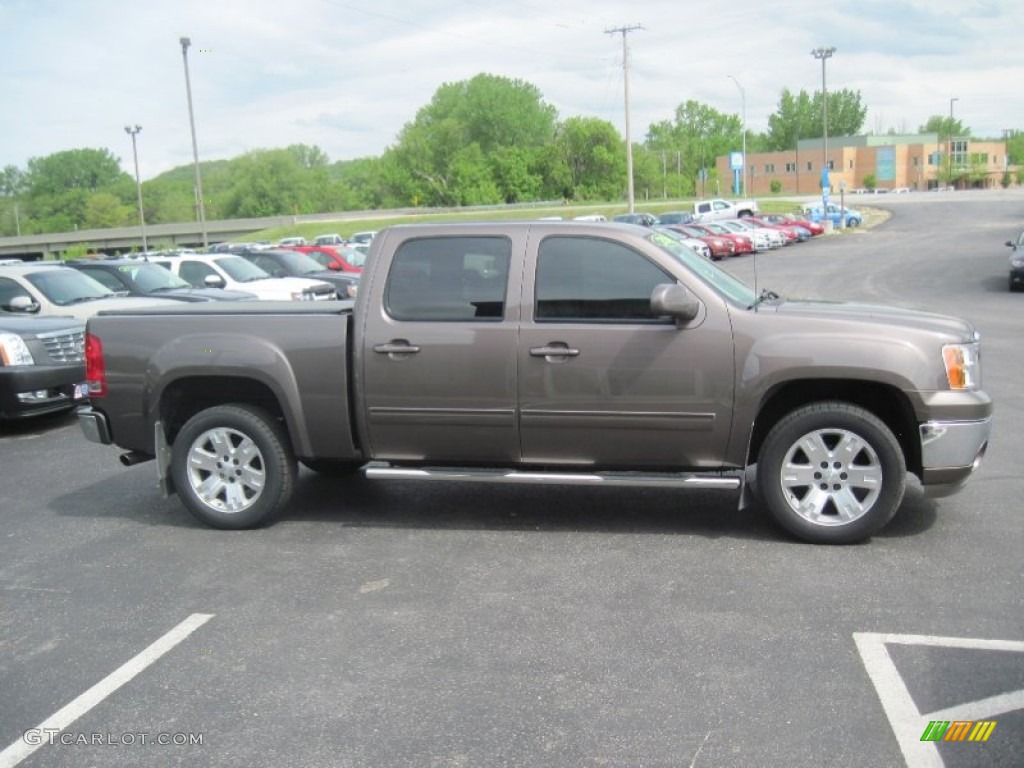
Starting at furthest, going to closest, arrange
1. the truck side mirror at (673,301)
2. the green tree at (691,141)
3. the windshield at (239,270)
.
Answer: the green tree at (691,141), the windshield at (239,270), the truck side mirror at (673,301)

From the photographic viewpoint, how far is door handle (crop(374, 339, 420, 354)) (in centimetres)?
589

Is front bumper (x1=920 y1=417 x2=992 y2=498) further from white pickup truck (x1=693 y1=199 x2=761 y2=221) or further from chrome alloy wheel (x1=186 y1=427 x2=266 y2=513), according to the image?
white pickup truck (x1=693 y1=199 x2=761 y2=221)

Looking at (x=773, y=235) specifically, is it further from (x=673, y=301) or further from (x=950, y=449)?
(x=673, y=301)

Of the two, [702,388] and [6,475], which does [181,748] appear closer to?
[702,388]

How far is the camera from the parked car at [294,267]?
797 inches

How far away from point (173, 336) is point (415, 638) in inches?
113

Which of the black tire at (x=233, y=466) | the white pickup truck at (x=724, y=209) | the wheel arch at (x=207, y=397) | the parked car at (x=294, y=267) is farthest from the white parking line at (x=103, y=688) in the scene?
the white pickup truck at (x=724, y=209)

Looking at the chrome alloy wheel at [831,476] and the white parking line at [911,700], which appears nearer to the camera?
the white parking line at [911,700]

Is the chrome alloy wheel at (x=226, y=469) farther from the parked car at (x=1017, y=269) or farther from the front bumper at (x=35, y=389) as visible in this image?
the parked car at (x=1017, y=269)

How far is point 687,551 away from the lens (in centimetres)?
564

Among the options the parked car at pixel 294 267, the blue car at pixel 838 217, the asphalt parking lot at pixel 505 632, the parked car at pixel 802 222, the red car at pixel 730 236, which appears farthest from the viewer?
the blue car at pixel 838 217

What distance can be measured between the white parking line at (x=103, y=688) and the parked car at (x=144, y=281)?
10.1 meters

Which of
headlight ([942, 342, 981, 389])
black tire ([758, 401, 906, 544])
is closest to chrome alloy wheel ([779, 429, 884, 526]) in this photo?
black tire ([758, 401, 906, 544])

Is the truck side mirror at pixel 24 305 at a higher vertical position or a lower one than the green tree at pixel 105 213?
lower
